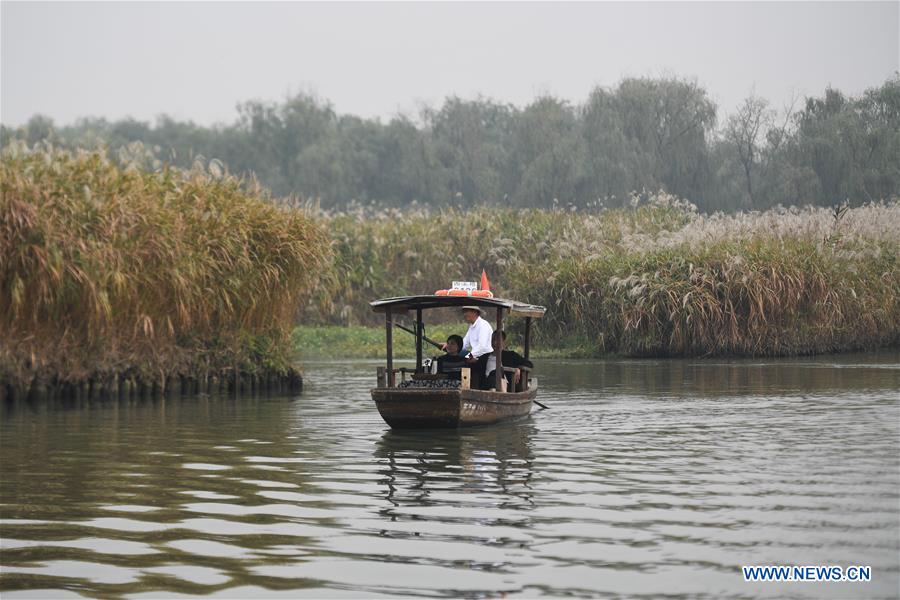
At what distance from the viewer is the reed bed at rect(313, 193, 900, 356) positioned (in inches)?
1267

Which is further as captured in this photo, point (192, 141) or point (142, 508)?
point (192, 141)

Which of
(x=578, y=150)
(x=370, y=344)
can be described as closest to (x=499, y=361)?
(x=370, y=344)

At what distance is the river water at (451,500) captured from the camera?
30.6ft

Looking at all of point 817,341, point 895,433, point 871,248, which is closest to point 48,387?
point 895,433

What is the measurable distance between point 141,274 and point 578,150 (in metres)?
47.8

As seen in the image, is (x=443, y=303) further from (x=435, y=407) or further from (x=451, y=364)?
(x=435, y=407)

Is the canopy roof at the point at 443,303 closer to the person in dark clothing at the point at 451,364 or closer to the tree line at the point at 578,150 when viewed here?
the person in dark clothing at the point at 451,364

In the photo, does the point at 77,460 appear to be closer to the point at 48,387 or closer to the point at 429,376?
the point at 429,376

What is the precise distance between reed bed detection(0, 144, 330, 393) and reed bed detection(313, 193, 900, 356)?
452 centimetres

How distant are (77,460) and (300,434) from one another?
3.36 metres

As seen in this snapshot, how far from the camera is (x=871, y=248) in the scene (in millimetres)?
35344

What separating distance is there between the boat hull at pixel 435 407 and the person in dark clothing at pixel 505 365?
596mm

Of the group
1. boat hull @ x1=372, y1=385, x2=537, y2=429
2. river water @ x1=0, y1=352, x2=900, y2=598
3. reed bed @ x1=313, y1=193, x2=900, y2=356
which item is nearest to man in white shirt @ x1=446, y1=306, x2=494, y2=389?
boat hull @ x1=372, y1=385, x2=537, y2=429

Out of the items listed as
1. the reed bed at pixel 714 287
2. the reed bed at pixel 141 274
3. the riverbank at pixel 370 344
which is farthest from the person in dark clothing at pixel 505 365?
the riverbank at pixel 370 344
